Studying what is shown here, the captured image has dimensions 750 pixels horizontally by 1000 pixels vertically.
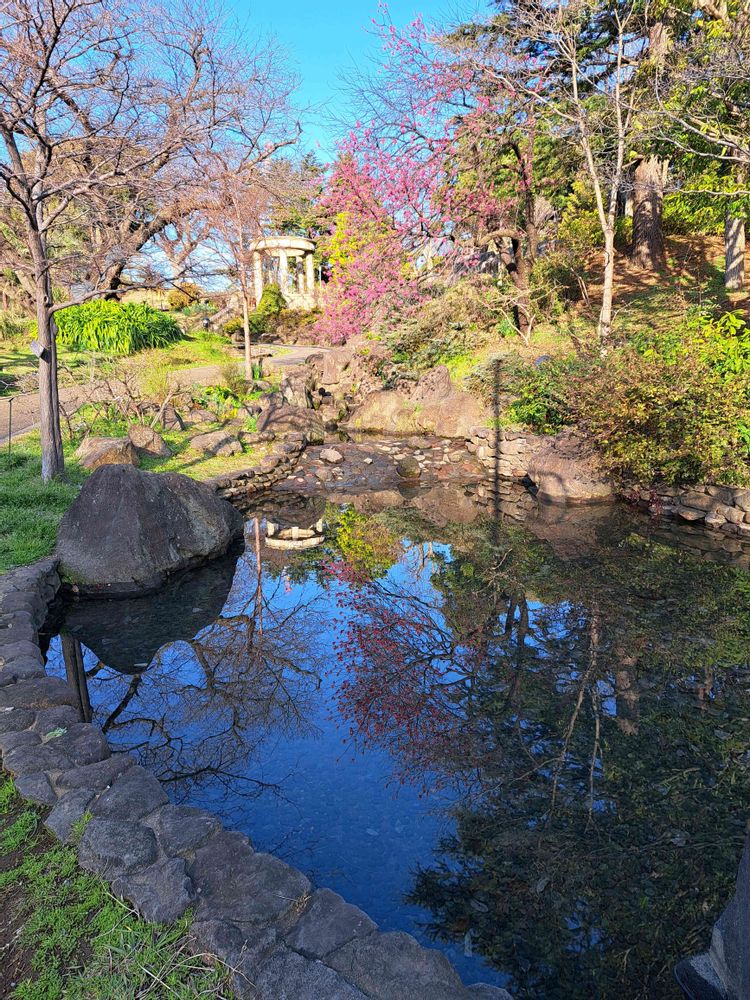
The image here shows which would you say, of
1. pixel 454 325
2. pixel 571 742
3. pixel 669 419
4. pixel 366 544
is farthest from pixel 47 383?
pixel 454 325

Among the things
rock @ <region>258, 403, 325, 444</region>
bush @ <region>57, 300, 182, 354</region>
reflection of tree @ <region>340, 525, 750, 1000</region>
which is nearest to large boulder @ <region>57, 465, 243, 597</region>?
reflection of tree @ <region>340, 525, 750, 1000</region>

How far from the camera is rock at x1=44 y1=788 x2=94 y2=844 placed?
323cm

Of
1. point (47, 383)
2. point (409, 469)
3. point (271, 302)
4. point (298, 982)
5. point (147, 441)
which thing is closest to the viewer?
point (298, 982)

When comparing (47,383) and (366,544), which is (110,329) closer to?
(47,383)

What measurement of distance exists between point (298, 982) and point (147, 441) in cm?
1076

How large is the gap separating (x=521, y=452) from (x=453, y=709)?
8.07 metres

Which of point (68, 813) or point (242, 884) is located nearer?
point (242, 884)

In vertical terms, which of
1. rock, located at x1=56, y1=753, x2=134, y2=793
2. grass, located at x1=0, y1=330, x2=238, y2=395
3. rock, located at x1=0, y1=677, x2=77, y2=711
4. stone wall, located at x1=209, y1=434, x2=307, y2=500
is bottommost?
rock, located at x1=56, y1=753, x2=134, y2=793

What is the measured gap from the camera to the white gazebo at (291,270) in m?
30.7

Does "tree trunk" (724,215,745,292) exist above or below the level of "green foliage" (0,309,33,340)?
above

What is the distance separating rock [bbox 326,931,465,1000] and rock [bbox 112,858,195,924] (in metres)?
0.73

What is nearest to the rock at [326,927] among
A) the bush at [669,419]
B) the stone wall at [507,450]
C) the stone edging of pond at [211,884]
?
the stone edging of pond at [211,884]

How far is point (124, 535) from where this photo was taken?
7.34 meters

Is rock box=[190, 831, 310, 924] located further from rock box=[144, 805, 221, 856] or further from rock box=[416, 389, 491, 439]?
rock box=[416, 389, 491, 439]
